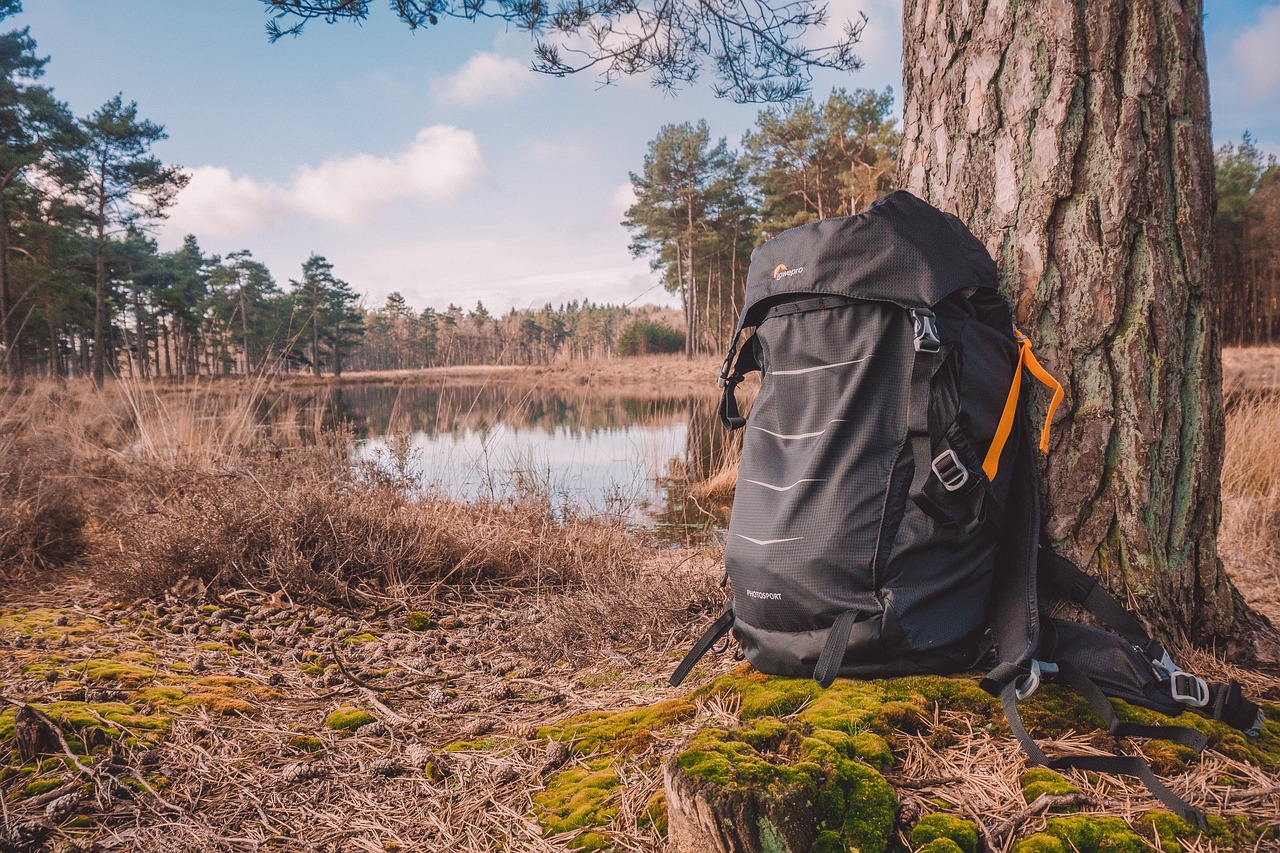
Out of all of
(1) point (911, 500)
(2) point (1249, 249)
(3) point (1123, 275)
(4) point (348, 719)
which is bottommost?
(4) point (348, 719)

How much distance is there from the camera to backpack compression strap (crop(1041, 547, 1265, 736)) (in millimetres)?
1312

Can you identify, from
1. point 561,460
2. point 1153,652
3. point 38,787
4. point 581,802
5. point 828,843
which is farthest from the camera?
point 561,460

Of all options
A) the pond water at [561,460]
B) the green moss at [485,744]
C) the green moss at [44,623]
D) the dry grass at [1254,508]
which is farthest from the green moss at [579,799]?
the pond water at [561,460]

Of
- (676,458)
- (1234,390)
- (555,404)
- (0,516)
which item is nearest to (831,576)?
(0,516)

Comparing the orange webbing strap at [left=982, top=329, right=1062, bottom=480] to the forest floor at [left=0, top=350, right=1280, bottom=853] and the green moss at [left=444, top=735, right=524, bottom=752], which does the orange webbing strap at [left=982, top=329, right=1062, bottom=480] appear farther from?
the green moss at [left=444, top=735, right=524, bottom=752]

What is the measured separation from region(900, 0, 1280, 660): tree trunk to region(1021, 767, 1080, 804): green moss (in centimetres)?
68

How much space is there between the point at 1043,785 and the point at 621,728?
31.4 inches

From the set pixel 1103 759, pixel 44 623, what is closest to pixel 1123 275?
pixel 1103 759

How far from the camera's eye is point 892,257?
4.83ft

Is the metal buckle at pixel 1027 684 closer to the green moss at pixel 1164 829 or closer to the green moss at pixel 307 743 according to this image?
the green moss at pixel 1164 829

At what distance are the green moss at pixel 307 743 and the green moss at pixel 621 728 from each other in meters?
0.54

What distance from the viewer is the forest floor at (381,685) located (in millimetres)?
1180

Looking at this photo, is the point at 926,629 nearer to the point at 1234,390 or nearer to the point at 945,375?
the point at 945,375

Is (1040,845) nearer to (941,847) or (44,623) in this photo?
(941,847)
